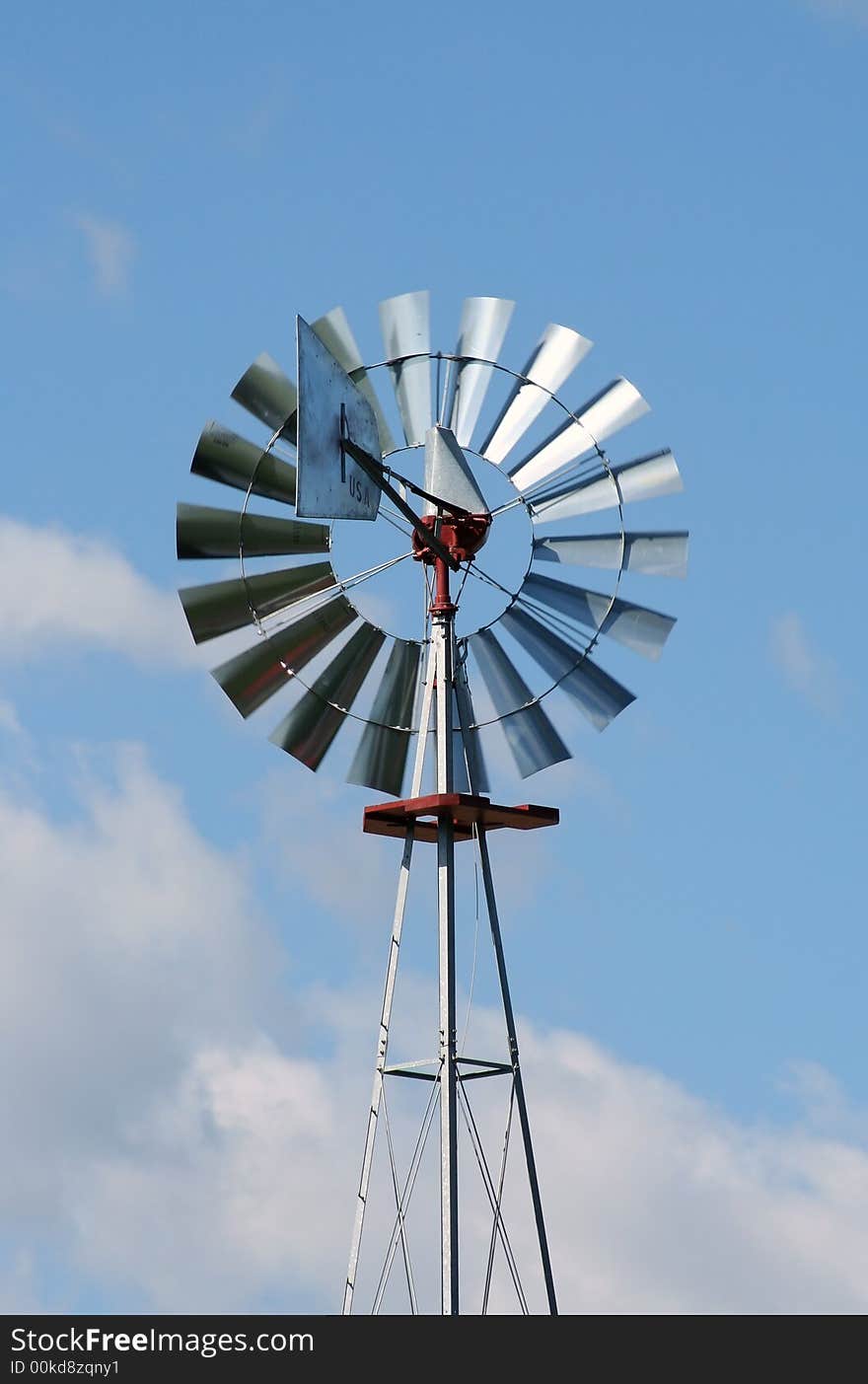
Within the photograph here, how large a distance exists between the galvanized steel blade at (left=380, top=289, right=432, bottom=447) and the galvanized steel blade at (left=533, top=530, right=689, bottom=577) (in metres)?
1.38

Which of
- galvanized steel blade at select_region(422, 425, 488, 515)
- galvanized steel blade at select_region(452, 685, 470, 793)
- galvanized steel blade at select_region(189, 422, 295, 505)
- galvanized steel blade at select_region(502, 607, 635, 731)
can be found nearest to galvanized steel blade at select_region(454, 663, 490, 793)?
galvanized steel blade at select_region(452, 685, 470, 793)

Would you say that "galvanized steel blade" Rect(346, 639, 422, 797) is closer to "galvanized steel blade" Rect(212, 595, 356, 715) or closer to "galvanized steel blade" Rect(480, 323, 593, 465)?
"galvanized steel blade" Rect(212, 595, 356, 715)

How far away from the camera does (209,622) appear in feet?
Result: 60.8

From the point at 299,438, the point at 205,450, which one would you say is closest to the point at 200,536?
the point at 205,450

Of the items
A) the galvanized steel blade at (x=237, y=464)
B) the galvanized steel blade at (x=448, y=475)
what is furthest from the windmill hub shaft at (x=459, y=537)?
the galvanized steel blade at (x=237, y=464)

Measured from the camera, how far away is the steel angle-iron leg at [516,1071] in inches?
678

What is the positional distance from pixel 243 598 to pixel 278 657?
1.77 feet

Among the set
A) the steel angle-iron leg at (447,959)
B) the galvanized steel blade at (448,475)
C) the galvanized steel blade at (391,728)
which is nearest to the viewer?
the steel angle-iron leg at (447,959)

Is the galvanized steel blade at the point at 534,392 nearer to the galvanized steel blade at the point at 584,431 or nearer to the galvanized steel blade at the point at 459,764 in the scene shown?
the galvanized steel blade at the point at 584,431

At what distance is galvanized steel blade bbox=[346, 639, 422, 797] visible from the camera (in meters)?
18.8

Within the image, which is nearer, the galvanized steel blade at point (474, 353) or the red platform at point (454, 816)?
the red platform at point (454, 816)

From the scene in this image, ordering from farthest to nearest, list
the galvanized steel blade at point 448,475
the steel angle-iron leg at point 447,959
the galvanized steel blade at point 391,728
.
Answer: the galvanized steel blade at point 391,728
the galvanized steel blade at point 448,475
the steel angle-iron leg at point 447,959

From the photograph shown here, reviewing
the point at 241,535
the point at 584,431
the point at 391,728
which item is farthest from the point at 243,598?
the point at 584,431

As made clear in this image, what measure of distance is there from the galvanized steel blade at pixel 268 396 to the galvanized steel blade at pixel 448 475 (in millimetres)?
1111
